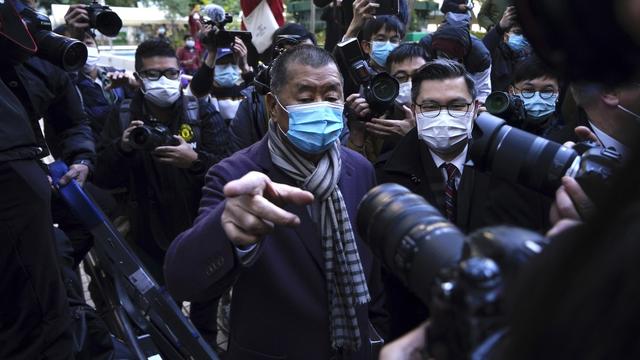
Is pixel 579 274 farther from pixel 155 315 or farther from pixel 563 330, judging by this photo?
pixel 155 315

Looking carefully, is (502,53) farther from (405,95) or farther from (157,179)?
(157,179)

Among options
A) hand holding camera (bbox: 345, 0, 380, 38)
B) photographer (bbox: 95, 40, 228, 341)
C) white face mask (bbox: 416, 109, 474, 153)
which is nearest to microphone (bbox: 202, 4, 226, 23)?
photographer (bbox: 95, 40, 228, 341)

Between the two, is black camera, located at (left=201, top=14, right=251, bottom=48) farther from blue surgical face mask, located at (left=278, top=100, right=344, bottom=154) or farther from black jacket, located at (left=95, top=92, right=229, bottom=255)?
blue surgical face mask, located at (left=278, top=100, right=344, bottom=154)

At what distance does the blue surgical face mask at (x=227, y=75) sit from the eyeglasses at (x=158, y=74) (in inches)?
47.6

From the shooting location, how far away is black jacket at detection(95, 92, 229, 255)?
3.20 meters

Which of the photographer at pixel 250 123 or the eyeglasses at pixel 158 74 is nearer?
the photographer at pixel 250 123

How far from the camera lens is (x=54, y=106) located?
3.11 meters

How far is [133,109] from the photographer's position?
338 centimetres

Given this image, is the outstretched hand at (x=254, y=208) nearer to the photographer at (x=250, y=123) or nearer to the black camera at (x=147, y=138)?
the black camera at (x=147, y=138)

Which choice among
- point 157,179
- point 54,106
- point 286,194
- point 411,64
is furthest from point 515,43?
point 286,194

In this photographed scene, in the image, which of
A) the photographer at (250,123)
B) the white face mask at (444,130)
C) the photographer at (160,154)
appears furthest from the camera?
the photographer at (250,123)

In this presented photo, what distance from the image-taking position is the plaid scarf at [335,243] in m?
1.84

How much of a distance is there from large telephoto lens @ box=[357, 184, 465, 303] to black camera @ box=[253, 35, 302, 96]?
2.00 m

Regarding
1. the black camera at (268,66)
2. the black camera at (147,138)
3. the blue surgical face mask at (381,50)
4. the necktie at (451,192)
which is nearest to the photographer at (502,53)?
the blue surgical face mask at (381,50)
